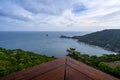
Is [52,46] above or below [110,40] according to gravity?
below

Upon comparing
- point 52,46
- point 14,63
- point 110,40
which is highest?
point 110,40

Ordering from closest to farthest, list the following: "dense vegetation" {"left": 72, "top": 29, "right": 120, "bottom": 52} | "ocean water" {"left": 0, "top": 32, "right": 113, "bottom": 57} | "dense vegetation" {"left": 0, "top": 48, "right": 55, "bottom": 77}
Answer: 1. "dense vegetation" {"left": 0, "top": 48, "right": 55, "bottom": 77}
2. "ocean water" {"left": 0, "top": 32, "right": 113, "bottom": 57}
3. "dense vegetation" {"left": 72, "top": 29, "right": 120, "bottom": 52}

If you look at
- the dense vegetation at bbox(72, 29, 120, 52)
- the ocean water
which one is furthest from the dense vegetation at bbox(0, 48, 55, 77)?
the dense vegetation at bbox(72, 29, 120, 52)

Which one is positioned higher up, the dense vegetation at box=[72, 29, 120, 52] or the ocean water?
the dense vegetation at box=[72, 29, 120, 52]

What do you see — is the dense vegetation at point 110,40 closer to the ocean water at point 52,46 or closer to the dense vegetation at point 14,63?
the ocean water at point 52,46

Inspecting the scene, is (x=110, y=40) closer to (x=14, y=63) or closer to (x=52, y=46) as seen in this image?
(x=52, y=46)

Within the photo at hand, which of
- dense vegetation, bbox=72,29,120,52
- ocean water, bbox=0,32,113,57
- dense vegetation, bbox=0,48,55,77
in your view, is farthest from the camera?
dense vegetation, bbox=72,29,120,52

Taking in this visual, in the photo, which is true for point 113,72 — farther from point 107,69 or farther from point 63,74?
point 63,74

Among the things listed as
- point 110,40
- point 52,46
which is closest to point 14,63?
point 52,46

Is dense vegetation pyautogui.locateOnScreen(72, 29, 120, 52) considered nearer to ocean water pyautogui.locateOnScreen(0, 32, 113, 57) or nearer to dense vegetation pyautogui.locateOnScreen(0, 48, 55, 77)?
ocean water pyautogui.locateOnScreen(0, 32, 113, 57)

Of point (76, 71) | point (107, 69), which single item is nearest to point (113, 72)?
point (107, 69)

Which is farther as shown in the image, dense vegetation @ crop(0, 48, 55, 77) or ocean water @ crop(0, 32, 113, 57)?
ocean water @ crop(0, 32, 113, 57)
